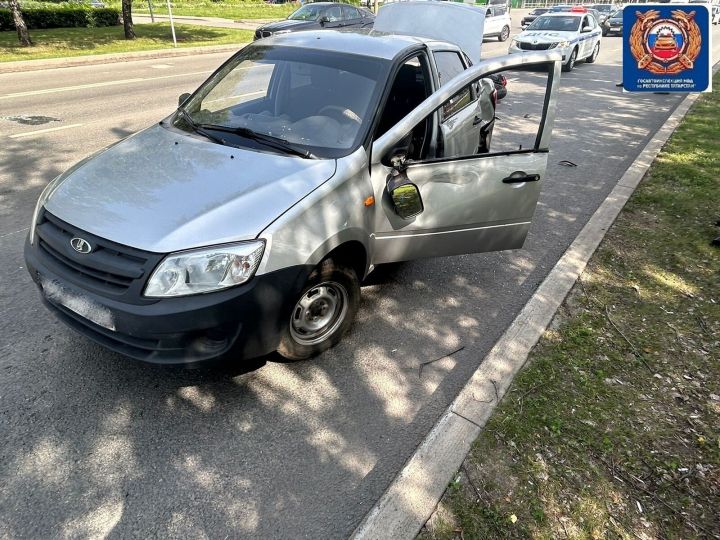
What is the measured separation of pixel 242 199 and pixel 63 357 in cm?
159

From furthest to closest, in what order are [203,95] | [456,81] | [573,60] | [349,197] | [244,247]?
[573,60] → [203,95] → [456,81] → [349,197] → [244,247]

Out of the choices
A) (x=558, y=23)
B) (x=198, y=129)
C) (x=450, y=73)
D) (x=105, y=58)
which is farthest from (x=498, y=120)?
(x=105, y=58)

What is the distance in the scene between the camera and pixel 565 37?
15984 mm

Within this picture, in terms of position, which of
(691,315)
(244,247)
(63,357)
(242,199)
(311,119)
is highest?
(311,119)

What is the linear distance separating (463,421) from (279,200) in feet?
5.10

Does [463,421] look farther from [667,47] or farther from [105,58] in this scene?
[105,58]

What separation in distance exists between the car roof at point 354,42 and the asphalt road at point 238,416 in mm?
1750

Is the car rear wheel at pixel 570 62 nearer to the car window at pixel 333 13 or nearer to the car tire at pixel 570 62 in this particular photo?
the car tire at pixel 570 62

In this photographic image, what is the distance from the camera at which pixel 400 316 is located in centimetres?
388

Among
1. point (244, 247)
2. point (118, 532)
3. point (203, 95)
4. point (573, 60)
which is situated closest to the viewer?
point (118, 532)

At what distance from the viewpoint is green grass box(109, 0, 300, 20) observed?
105 feet

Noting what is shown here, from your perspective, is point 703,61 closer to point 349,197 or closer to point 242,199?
point 349,197

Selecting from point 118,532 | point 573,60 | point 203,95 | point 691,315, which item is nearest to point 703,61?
point 691,315

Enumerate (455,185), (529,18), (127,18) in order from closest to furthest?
(455,185), (127,18), (529,18)
